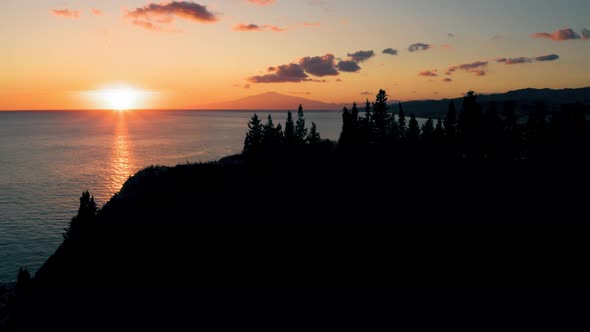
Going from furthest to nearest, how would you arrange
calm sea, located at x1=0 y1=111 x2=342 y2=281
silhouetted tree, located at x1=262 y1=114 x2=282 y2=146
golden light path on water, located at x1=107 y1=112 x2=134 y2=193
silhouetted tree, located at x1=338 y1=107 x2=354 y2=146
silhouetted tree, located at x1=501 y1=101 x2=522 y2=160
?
golden light path on water, located at x1=107 y1=112 x2=134 y2=193 < silhouetted tree, located at x1=262 y1=114 x2=282 y2=146 < silhouetted tree, located at x1=338 y1=107 x2=354 y2=146 < silhouetted tree, located at x1=501 y1=101 x2=522 y2=160 < calm sea, located at x1=0 y1=111 x2=342 y2=281

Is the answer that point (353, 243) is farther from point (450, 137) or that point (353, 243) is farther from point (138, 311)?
point (450, 137)

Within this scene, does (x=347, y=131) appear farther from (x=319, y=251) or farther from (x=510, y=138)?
(x=319, y=251)

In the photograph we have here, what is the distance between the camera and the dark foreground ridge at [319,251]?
32.3 m

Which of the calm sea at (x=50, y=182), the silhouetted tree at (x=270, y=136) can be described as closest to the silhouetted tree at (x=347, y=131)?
the silhouetted tree at (x=270, y=136)

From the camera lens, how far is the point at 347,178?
59188mm

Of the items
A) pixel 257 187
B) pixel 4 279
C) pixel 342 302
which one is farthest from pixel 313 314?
pixel 4 279

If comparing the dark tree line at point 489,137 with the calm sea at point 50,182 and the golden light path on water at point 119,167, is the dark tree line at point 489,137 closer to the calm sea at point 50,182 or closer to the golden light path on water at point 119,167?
the calm sea at point 50,182

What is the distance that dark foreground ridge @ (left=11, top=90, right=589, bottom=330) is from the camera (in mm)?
32344

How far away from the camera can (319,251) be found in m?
39.7

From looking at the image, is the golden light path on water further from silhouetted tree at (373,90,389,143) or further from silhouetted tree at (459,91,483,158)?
silhouetted tree at (459,91,483,158)

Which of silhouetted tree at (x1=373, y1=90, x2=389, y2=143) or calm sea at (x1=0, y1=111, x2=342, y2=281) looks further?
silhouetted tree at (x1=373, y1=90, x2=389, y2=143)

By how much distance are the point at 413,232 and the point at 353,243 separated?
22.9ft

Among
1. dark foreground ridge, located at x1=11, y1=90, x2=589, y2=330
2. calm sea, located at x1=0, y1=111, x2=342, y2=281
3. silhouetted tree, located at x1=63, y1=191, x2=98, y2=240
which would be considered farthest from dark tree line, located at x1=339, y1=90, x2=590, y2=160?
calm sea, located at x1=0, y1=111, x2=342, y2=281

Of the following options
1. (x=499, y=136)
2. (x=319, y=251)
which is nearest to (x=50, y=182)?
(x=319, y=251)
